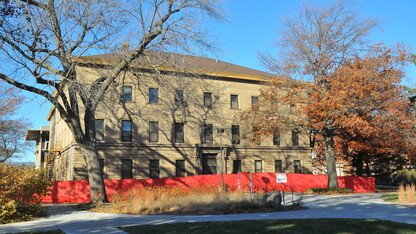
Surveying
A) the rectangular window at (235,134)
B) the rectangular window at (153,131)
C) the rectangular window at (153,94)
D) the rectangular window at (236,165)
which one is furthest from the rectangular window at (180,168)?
the rectangular window at (153,94)

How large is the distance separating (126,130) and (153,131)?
8.02 ft

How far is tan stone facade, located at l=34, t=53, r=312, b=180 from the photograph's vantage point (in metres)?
30.9

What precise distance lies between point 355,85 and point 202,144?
47.7ft

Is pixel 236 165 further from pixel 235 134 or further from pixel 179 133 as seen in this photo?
pixel 179 133

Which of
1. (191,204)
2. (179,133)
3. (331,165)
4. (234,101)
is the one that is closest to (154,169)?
(179,133)

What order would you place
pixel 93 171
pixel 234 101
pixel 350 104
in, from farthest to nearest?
pixel 234 101, pixel 350 104, pixel 93 171

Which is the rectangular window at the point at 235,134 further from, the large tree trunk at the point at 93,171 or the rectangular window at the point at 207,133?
the large tree trunk at the point at 93,171

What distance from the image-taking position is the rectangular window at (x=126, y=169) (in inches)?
1225

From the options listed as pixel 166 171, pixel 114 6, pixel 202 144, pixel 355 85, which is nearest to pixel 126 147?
pixel 166 171

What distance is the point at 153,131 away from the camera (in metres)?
32.9

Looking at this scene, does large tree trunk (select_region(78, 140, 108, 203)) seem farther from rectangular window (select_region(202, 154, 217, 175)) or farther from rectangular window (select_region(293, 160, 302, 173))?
rectangular window (select_region(293, 160, 302, 173))

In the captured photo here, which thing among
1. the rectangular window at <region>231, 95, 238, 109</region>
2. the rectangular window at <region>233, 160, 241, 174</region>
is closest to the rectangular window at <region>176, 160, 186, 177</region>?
the rectangular window at <region>233, 160, 241, 174</region>

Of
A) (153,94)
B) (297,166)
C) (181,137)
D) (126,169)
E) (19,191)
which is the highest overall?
(153,94)

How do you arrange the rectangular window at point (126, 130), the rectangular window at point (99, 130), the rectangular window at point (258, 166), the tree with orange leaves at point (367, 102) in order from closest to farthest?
the tree with orange leaves at point (367, 102)
the rectangular window at point (99, 130)
the rectangular window at point (126, 130)
the rectangular window at point (258, 166)
